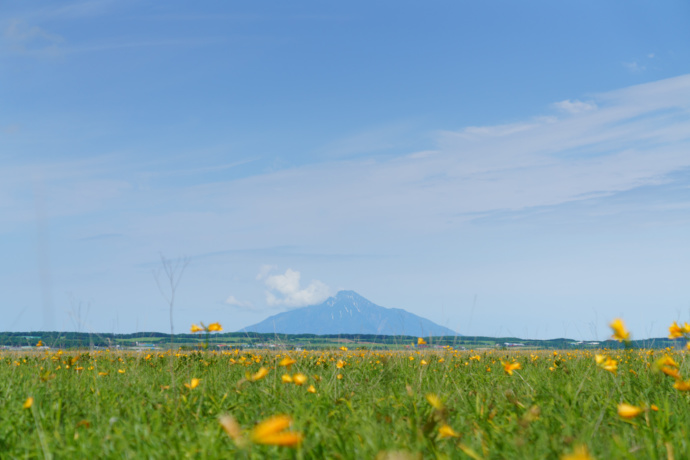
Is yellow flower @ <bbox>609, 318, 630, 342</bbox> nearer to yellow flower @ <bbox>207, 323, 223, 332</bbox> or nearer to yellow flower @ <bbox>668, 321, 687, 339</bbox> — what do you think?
yellow flower @ <bbox>668, 321, 687, 339</bbox>

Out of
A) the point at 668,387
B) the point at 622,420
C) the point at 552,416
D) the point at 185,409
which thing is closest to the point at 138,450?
the point at 185,409

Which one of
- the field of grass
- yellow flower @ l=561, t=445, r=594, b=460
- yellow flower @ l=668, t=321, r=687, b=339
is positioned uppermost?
yellow flower @ l=668, t=321, r=687, b=339

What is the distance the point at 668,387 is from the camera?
16.5ft

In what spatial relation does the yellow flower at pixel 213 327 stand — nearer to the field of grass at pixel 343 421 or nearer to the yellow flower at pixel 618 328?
the field of grass at pixel 343 421

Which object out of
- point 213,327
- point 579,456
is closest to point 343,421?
point 213,327

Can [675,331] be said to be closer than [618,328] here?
No

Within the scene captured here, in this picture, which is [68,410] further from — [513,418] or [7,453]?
[513,418]

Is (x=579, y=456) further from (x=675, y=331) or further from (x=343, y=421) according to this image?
(x=675, y=331)

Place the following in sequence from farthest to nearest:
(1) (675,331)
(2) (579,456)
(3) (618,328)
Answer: (1) (675,331) < (3) (618,328) < (2) (579,456)

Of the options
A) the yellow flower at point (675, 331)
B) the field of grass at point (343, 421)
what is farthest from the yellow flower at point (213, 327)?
the yellow flower at point (675, 331)

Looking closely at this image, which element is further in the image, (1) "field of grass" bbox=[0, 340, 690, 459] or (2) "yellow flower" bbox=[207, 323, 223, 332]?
(2) "yellow flower" bbox=[207, 323, 223, 332]

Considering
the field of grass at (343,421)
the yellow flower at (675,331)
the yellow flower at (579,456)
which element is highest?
the yellow flower at (675,331)

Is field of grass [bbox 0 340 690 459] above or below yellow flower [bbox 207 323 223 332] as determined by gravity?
below

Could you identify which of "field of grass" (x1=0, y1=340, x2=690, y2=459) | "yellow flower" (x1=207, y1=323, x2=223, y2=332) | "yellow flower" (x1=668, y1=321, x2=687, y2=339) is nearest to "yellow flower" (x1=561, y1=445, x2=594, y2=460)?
"field of grass" (x1=0, y1=340, x2=690, y2=459)
